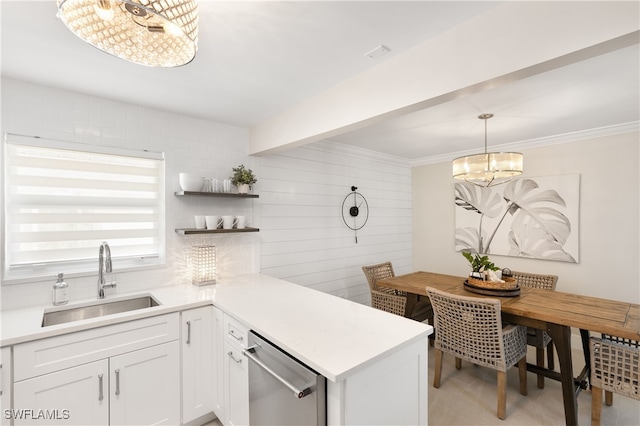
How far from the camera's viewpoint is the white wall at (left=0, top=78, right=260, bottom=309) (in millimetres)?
2031

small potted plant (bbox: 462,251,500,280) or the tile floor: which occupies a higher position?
small potted plant (bbox: 462,251,500,280)

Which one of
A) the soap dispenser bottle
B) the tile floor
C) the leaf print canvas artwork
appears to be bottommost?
the tile floor

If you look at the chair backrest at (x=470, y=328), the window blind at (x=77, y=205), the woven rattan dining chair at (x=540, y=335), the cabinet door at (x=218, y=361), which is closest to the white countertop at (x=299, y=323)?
the cabinet door at (x=218, y=361)

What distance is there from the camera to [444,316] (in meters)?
2.46

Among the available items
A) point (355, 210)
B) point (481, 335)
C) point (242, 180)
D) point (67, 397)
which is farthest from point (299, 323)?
point (355, 210)

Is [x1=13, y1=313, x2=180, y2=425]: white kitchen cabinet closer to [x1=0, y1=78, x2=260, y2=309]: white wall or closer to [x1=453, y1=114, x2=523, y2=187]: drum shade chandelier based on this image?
[x1=0, y1=78, x2=260, y2=309]: white wall

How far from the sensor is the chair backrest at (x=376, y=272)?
3.55 meters

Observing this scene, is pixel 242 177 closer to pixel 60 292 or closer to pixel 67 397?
pixel 60 292

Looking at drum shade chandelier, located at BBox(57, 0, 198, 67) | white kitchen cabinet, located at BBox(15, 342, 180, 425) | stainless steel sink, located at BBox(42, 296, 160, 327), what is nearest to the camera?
drum shade chandelier, located at BBox(57, 0, 198, 67)

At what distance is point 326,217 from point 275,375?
2.37 m

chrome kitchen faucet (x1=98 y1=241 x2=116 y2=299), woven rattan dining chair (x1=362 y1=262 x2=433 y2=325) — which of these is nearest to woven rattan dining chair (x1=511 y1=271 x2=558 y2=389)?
woven rattan dining chair (x1=362 y1=262 x2=433 y2=325)

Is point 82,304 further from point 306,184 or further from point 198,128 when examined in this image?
point 306,184

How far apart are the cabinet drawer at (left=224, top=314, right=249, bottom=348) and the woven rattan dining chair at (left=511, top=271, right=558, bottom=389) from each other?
2.38m

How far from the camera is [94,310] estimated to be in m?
2.17
